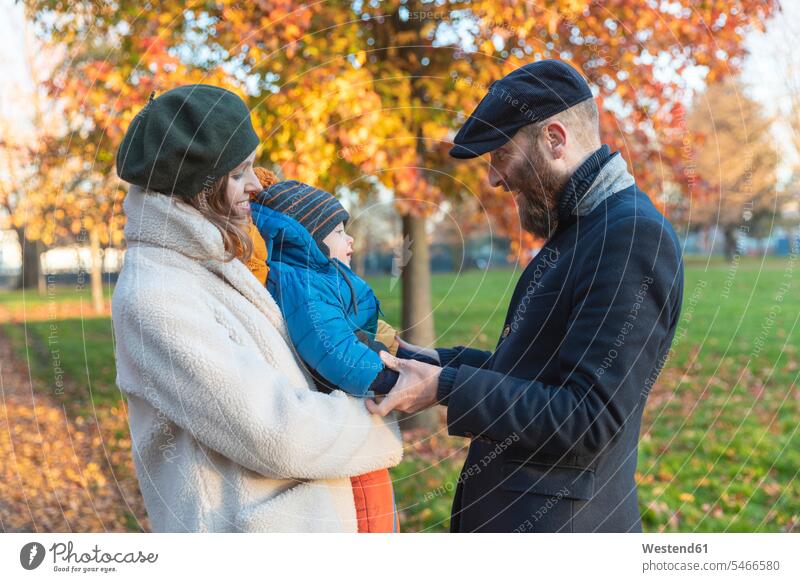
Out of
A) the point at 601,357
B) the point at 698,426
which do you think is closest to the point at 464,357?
the point at 601,357

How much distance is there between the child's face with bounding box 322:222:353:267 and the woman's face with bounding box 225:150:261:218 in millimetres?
254

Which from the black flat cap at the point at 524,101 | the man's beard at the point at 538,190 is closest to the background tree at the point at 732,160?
the man's beard at the point at 538,190

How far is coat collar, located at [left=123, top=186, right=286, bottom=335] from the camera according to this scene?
1.87 meters

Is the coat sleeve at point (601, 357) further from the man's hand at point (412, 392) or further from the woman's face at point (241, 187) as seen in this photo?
the woman's face at point (241, 187)

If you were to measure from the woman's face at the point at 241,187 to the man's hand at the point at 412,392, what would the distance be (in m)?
0.62

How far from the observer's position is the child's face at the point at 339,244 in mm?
2174

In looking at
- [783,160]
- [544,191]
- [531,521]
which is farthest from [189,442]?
[783,160]
